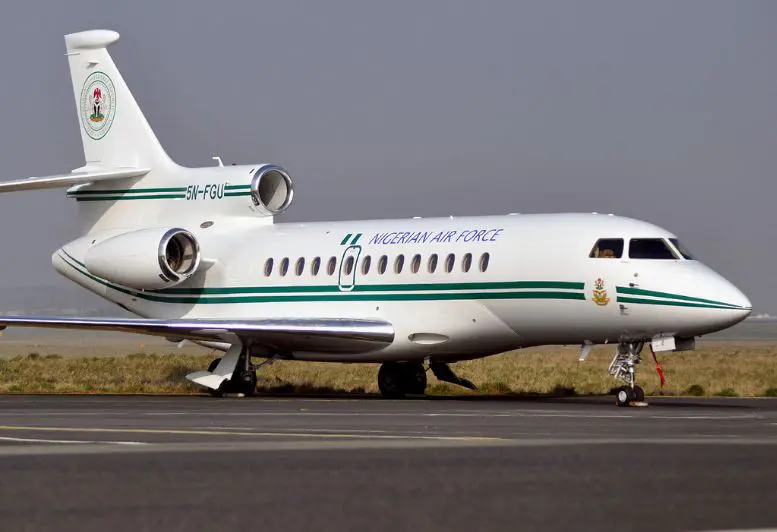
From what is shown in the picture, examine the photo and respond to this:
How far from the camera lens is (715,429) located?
17.6 m

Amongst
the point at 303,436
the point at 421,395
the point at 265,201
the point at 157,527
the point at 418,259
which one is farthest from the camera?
the point at 265,201

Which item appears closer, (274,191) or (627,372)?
(627,372)

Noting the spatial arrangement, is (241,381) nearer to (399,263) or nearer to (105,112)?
(399,263)

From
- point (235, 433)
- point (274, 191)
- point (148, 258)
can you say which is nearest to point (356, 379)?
point (274, 191)

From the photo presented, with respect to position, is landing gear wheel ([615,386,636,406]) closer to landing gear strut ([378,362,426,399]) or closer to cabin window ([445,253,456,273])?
cabin window ([445,253,456,273])

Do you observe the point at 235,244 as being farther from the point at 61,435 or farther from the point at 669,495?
the point at 669,495

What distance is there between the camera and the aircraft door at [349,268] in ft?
101

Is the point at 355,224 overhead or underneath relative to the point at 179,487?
overhead

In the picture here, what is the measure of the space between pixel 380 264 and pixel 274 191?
5232 mm

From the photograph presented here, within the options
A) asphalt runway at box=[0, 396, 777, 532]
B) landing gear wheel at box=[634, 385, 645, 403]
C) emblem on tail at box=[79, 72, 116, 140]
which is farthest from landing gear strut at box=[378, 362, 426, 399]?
asphalt runway at box=[0, 396, 777, 532]

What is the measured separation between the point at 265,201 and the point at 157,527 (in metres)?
26.2

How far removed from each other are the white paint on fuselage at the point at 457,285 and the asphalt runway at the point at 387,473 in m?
5.89

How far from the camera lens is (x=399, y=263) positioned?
30.0 m

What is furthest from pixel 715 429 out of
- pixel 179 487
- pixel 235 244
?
pixel 235 244
